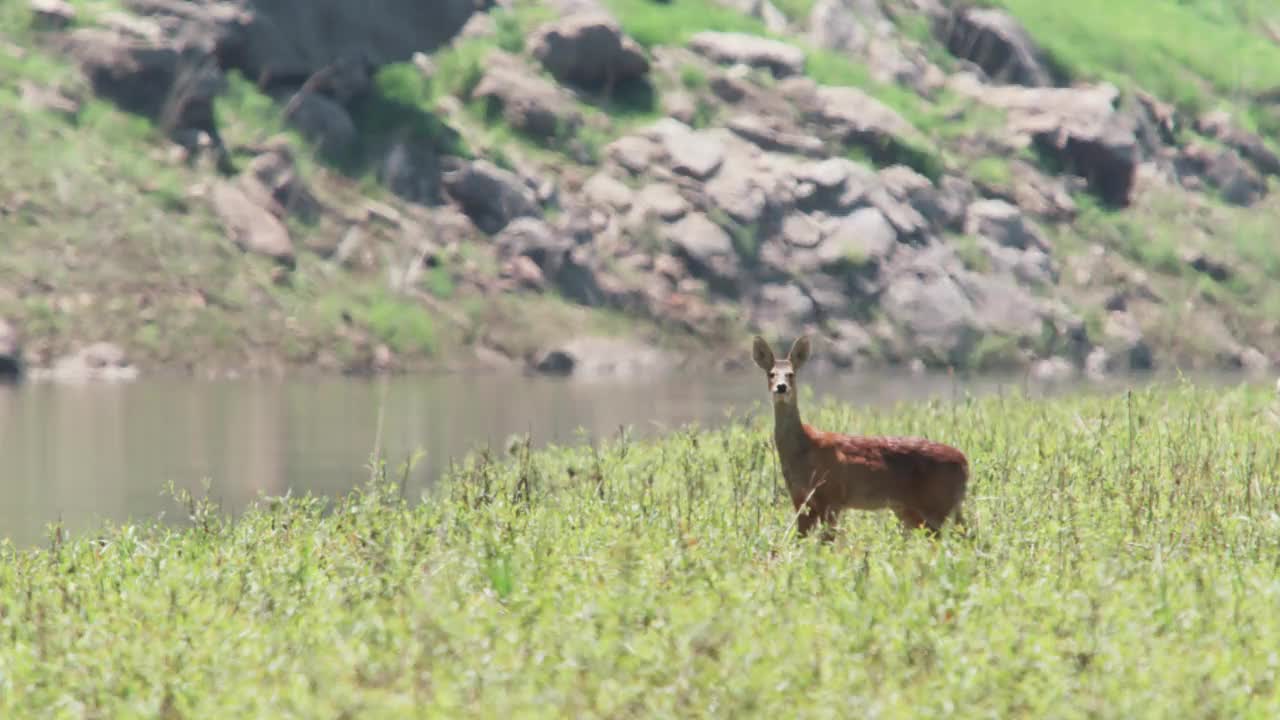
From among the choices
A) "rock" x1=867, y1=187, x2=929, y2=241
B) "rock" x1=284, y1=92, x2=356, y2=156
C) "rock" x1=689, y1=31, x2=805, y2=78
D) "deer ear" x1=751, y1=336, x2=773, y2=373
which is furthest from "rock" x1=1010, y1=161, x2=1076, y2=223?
"deer ear" x1=751, y1=336, x2=773, y2=373

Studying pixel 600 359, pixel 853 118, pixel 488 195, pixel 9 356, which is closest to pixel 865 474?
pixel 9 356

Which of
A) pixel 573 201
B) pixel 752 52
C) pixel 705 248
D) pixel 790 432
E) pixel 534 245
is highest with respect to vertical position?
pixel 752 52

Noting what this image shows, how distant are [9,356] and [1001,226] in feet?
185

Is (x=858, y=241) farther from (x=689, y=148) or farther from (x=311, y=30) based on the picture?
(x=311, y=30)

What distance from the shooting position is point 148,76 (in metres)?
77.9

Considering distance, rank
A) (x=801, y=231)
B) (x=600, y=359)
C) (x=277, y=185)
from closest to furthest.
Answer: (x=600, y=359)
(x=277, y=185)
(x=801, y=231)

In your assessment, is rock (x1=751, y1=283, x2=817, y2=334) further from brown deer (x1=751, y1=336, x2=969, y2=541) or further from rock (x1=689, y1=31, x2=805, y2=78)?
brown deer (x1=751, y1=336, x2=969, y2=541)

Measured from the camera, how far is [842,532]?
1205cm

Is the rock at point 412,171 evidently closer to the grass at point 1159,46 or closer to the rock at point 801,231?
the rock at point 801,231

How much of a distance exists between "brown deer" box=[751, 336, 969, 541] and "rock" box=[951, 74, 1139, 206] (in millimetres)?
92495

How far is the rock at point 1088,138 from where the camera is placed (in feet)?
334

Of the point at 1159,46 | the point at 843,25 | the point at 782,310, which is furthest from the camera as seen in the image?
the point at 1159,46

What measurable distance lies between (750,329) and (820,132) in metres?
17.6

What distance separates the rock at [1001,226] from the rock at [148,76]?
43.5 metres
